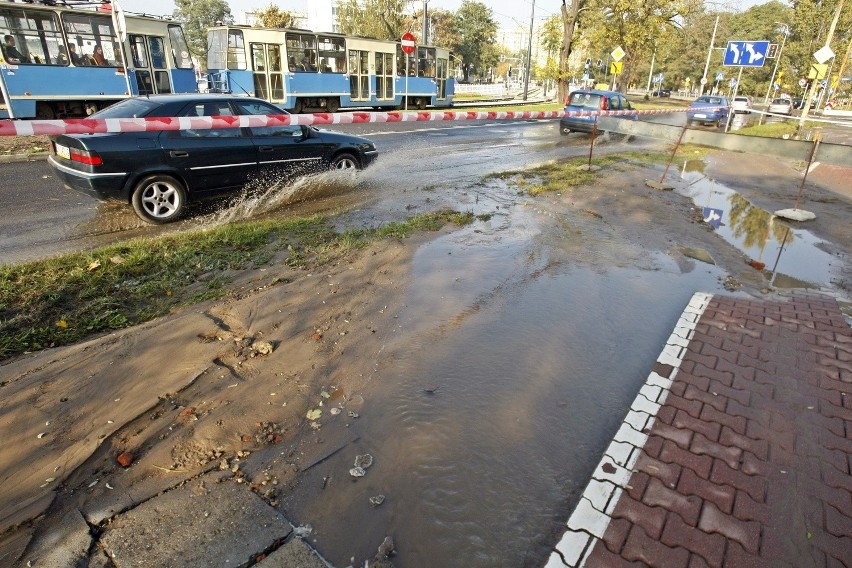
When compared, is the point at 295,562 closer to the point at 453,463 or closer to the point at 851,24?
the point at 453,463

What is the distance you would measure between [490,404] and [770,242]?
653cm

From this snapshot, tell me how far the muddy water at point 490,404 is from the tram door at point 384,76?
805 inches

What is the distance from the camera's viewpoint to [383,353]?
404cm

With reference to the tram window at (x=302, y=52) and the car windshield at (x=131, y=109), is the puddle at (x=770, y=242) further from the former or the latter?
the tram window at (x=302, y=52)

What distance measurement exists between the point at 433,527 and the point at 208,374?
1.99 meters

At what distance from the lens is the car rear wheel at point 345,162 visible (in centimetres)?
904

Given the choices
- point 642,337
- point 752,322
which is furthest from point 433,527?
point 752,322

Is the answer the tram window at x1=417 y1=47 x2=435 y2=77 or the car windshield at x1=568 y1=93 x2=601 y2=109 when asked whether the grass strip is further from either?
the tram window at x1=417 y1=47 x2=435 y2=77

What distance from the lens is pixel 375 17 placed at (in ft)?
132

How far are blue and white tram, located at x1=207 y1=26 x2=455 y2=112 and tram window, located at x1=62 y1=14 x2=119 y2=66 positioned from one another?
4.01 metres

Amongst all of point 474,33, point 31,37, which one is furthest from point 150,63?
point 474,33

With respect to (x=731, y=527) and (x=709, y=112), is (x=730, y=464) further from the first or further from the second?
(x=709, y=112)

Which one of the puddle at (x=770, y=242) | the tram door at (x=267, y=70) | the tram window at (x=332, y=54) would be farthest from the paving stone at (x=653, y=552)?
the tram window at (x=332, y=54)

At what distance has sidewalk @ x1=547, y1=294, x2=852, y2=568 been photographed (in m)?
2.49
